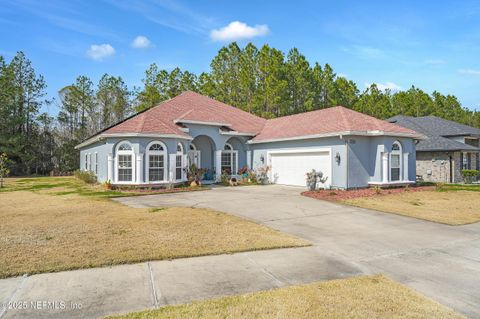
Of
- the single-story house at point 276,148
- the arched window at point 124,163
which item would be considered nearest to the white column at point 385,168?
the single-story house at point 276,148

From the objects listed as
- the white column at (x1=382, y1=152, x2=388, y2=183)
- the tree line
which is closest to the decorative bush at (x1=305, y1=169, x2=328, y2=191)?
the white column at (x1=382, y1=152, x2=388, y2=183)

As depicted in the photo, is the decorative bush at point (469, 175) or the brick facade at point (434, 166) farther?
the brick facade at point (434, 166)

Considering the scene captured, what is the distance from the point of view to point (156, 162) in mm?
18203

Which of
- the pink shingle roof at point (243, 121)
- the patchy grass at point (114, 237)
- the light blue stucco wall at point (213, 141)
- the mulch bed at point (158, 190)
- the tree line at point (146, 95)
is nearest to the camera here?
the patchy grass at point (114, 237)

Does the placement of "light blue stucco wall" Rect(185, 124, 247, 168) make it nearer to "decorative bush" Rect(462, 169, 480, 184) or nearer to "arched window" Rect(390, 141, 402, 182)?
"arched window" Rect(390, 141, 402, 182)

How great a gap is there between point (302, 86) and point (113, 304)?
125ft

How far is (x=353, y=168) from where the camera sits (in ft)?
56.5

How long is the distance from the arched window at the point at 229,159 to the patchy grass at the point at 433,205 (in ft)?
36.6

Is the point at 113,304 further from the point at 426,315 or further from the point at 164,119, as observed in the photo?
the point at 164,119

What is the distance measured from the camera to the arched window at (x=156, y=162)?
1791cm

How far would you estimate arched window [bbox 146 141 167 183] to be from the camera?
1791cm

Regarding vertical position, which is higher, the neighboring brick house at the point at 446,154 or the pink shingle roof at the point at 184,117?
the pink shingle roof at the point at 184,117

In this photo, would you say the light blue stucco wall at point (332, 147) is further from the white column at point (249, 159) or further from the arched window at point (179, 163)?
the arched window at point (179, 163)

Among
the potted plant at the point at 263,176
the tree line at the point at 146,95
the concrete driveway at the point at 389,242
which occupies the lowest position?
the concrete driveway at the point at 389,242
